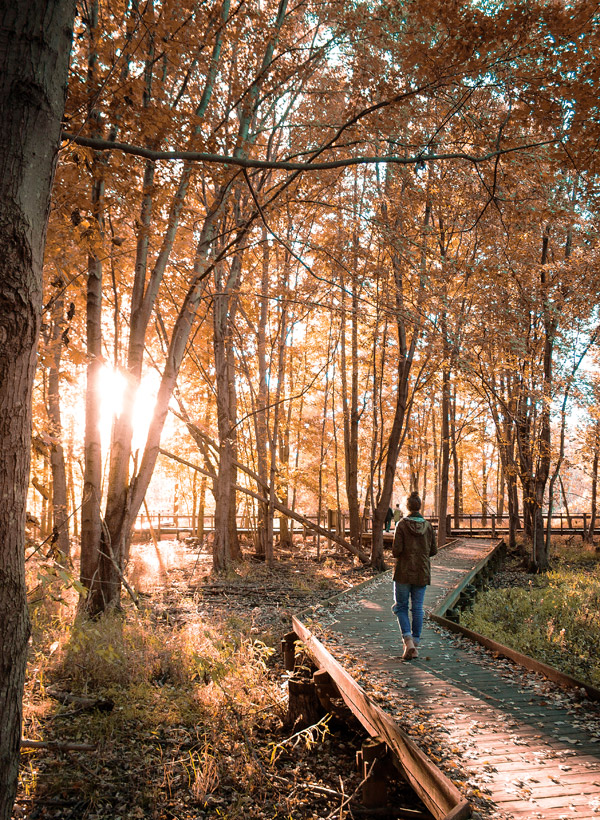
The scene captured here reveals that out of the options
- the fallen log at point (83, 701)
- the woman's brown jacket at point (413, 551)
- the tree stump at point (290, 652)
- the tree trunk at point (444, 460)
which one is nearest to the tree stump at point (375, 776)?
the woman's brown jacket at point (413, 551)

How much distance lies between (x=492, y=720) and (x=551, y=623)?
411 centimetres

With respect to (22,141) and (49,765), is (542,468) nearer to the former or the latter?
(49,765)

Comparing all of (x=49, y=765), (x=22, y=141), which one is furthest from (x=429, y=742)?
(x=22, y=141)

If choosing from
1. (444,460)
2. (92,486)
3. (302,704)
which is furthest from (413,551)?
(444,460)

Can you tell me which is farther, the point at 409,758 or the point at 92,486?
the point at 92,486

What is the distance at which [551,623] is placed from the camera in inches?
336

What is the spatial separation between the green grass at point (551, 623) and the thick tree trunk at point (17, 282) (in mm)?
6220

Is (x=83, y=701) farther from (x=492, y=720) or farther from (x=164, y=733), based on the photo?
(x=492, y=720)

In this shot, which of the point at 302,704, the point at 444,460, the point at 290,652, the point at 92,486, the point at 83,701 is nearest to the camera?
the point at 83,701

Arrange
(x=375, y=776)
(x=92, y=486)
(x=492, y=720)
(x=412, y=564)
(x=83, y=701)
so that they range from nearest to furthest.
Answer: (x=375, y=776) < (x=492, y=720) < (x=83, y=701) < (x=412, y=564) < (x=92, y=486)

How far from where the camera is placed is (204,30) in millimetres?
7371

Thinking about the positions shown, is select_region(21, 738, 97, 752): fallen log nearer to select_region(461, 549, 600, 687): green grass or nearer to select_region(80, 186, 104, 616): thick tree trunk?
select_region(80, 186, 104, 616): thick tree trunk

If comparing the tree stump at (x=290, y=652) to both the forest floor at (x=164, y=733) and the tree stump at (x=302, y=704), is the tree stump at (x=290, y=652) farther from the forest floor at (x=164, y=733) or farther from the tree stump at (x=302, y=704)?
the tree stump at (x=302, y=704)

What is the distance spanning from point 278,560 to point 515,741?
13694 mm
